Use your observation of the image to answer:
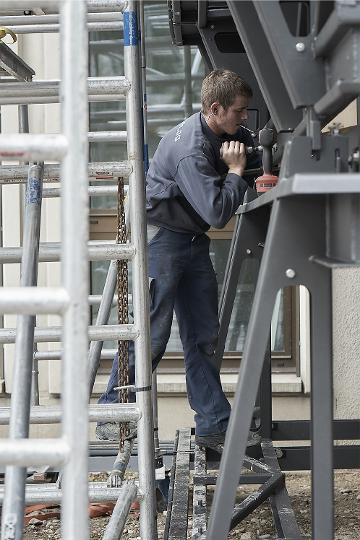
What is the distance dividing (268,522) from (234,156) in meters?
1.85

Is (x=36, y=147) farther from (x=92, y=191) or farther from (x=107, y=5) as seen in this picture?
(x=92, y=191)

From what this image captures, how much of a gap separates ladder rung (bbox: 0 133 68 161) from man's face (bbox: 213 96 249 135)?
250 centimetres

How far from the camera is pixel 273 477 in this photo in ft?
12.9

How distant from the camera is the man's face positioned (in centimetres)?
401

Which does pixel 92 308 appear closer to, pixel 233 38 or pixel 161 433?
pixel 161 433

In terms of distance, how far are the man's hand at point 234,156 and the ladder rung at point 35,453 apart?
2.36 metres

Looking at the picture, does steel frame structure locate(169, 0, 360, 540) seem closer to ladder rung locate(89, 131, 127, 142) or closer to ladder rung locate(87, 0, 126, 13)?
ladder rung locate(87, 0, 126, 13)

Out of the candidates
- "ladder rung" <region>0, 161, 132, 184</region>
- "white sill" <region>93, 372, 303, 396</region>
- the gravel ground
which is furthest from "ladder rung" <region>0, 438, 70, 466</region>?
"white sill" <region>93, 372, 303, 396</region>

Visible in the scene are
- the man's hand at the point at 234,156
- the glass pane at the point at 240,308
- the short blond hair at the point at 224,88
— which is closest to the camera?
the man's hand at the point at 234,156

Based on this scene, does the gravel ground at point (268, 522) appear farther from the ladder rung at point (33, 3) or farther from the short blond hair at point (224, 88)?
the ladder rung at point (33, 3)

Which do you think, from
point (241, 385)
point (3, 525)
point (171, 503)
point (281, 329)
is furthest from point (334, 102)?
point (281, 329)

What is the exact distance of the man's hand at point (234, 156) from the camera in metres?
3.79

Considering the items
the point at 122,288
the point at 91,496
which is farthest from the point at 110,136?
the point at 91,496

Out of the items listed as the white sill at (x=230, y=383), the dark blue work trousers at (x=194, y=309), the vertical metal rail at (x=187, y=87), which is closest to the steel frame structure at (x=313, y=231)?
the dark blue work trousers at (x=194, y=309)
